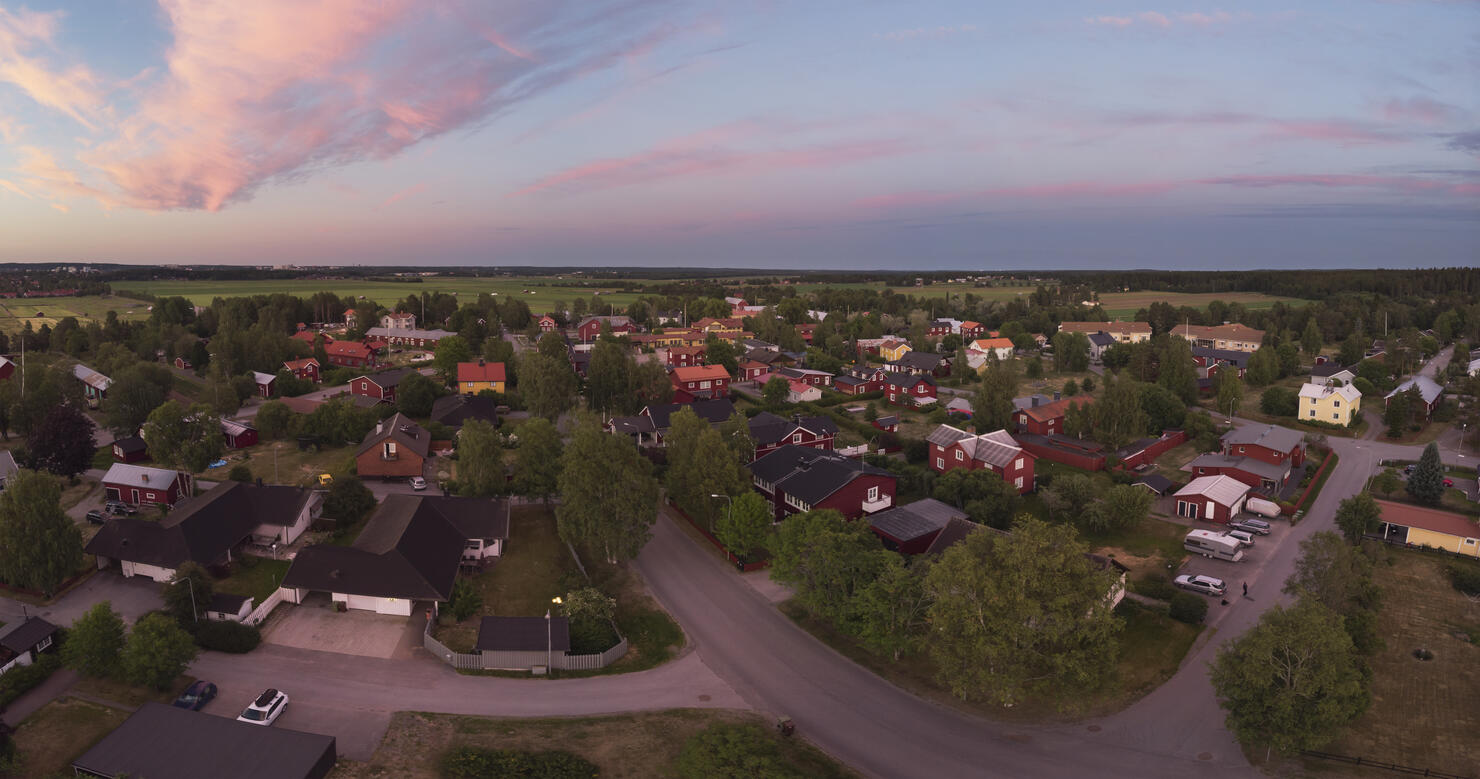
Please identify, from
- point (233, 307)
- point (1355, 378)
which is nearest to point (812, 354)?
point (1355, 378)

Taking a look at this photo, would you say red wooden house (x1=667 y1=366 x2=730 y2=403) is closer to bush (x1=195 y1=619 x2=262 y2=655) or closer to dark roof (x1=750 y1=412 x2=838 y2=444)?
dark roof (x1=750 y1=412 x2=838 y2=444)

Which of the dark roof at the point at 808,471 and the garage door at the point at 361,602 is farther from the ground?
the dark roof at the point at 808,471

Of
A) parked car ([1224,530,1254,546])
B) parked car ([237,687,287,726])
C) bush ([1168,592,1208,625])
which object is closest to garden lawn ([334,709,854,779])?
parked car ([237,687,287,726])

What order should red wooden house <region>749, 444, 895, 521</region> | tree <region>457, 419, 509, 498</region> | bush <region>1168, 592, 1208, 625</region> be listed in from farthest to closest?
tree <region>457, 419, 509, 498</region>
red wooden house <region>749, 444, 895, 521</region>
bush <region>1168, 592, 1208, 625</region>

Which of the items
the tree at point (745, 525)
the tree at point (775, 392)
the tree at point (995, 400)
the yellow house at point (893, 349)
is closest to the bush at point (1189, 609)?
the tree at point (745, 525)

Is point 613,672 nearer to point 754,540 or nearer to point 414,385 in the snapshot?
point 754,540

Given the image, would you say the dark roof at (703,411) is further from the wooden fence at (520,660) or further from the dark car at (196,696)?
the dark car at (196,696)

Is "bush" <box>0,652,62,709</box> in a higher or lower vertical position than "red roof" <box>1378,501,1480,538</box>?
higher
